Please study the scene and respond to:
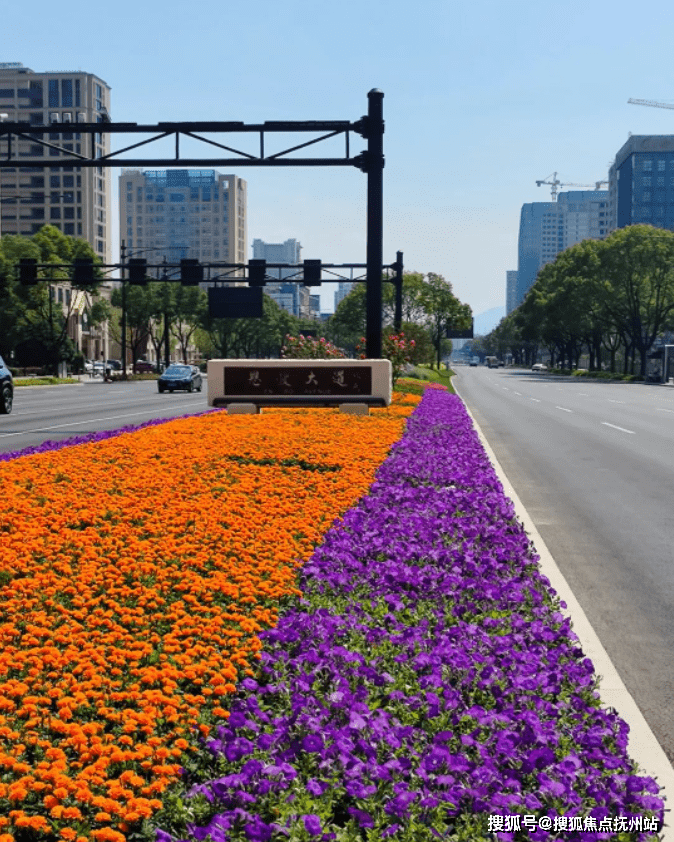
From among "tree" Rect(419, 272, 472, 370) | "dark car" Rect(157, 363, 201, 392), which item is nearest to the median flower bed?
"dark car" Rect(157, 363, 201, 392)

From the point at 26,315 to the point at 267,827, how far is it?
8647 cm

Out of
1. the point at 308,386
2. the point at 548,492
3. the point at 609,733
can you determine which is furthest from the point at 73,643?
the point at 308,386

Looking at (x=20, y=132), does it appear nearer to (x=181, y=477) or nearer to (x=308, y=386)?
(x=308, y=386)

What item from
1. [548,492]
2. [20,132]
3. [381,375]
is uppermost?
[20,132]

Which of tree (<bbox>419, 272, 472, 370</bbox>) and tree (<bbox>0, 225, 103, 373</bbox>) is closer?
tree (<bbox>0, 225, 103, 373</bbox>)

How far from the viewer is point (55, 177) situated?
589 ft

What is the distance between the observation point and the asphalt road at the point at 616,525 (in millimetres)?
6148

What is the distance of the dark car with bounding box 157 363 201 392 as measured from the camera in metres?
55.2

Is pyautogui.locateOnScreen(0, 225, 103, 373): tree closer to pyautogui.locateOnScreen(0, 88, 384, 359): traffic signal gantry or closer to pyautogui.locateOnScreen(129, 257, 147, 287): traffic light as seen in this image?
pyautogui.locateOnScreen(129, 257, 147, 287): traffic light

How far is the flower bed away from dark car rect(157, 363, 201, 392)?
48871 mm

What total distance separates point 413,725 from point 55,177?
187 meters

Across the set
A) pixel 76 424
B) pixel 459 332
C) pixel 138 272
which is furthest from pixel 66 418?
pixel 459 332

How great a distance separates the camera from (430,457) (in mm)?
14234

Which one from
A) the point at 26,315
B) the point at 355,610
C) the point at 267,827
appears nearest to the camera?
the point at 267,827
